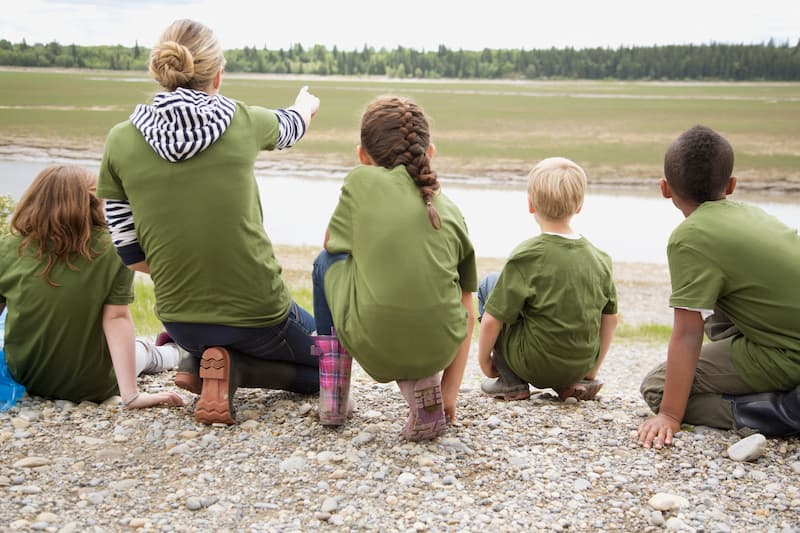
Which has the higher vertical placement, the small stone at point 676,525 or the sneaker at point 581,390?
the small stone at point 676,525

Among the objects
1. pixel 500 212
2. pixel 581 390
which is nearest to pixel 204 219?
pixel 581 390

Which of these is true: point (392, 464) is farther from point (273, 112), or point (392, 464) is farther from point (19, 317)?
point (19, 317)

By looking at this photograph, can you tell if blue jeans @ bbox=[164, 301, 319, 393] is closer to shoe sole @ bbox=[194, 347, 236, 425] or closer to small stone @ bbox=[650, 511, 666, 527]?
shoe sole @ bbox=[194, 347, 236, 425]

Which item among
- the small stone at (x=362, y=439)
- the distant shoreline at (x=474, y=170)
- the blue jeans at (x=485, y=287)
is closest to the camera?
the small stone at (x=362, y=439)

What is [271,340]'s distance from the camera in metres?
3.72

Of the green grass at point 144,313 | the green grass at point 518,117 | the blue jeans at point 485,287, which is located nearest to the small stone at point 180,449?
the blue jeans at point 485,287

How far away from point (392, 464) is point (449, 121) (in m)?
48.2

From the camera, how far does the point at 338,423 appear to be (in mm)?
3576

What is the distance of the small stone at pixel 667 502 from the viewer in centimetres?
296

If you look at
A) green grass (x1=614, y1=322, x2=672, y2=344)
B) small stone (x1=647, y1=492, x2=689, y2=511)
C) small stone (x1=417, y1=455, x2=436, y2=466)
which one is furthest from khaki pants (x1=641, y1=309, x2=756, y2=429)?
green grass (x1=614, y1=322, x2=672, y2=344)

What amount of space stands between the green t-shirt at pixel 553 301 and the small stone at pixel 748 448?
0.82m

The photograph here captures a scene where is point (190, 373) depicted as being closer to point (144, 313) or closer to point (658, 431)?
point (658, 431)

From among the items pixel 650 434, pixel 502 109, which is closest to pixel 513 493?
pixel 650 434

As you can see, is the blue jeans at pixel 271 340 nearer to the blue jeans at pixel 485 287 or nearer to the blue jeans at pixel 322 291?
the blue jeans at pixel 322 291
